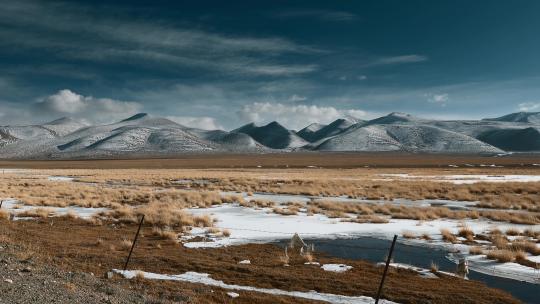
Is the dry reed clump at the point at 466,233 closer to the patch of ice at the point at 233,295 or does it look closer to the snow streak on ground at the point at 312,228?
the snow streak on ground at the point at 312,228

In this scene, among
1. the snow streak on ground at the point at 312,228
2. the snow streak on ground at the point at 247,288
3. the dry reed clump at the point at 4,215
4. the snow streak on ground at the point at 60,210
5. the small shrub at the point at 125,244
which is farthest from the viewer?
the snow streak on ground at the point at 60,210

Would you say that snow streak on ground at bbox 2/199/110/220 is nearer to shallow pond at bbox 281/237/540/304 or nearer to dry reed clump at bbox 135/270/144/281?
dry reed clump at bbox 135/270/144/281

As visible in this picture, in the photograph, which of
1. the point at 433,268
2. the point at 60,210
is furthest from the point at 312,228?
the point at 60,210

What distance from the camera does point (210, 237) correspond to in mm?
17531

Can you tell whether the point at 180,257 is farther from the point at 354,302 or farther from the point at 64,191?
the point at 64,191

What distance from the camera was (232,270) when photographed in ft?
40.6

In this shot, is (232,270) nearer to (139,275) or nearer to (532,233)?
(139,275)

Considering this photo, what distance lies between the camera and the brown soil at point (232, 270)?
10.1 m

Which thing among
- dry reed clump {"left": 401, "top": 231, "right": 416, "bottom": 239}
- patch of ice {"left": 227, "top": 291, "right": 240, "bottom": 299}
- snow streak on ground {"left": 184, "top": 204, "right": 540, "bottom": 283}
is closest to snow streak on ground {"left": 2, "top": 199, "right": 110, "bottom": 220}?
snow streak on ground {"left": 184, "top": 204, "right": 540, "bottom": 283}

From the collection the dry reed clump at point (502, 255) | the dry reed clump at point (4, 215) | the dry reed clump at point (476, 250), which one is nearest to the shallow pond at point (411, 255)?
the dry reed clump at point (476, 250)

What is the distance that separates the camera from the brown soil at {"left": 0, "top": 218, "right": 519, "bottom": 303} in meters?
10.1

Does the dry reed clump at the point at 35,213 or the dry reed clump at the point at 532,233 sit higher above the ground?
the dry reed clump at the point at 35,213

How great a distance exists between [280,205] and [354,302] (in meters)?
19.8

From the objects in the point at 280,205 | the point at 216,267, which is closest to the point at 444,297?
the point at 216,267
